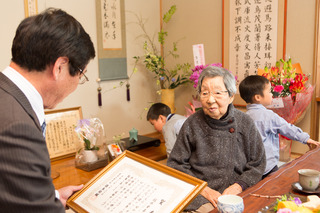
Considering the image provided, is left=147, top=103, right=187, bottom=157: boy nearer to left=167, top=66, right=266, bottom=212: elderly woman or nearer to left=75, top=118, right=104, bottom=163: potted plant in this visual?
left=75, top=118, right=104, bottom=163: potted plant

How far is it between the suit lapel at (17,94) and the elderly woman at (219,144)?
0.98 m

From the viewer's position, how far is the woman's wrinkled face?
5.49 feet

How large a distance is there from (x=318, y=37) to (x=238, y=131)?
5.18ft

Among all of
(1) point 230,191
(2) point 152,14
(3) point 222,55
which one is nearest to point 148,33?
(2) point 152,14

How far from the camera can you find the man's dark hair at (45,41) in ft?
2.93

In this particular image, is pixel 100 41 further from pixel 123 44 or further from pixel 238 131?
pixel 238 131

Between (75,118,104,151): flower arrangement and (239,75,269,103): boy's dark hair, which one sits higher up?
(239,75,269,103): boy's dark hair

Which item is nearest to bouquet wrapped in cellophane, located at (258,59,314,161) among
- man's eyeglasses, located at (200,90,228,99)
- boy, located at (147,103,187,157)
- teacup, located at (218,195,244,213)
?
boy, located at (147,103,187,157)

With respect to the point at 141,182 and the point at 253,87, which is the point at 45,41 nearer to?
the point at 141,182

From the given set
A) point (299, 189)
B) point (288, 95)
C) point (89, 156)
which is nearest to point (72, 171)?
point (89, 156)

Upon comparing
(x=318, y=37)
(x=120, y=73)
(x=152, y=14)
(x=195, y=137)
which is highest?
(x=152, y=14)

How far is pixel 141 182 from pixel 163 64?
2.82 meters

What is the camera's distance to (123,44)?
3514 millimetres

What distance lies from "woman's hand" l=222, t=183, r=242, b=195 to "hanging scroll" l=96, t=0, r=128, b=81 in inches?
84.3
